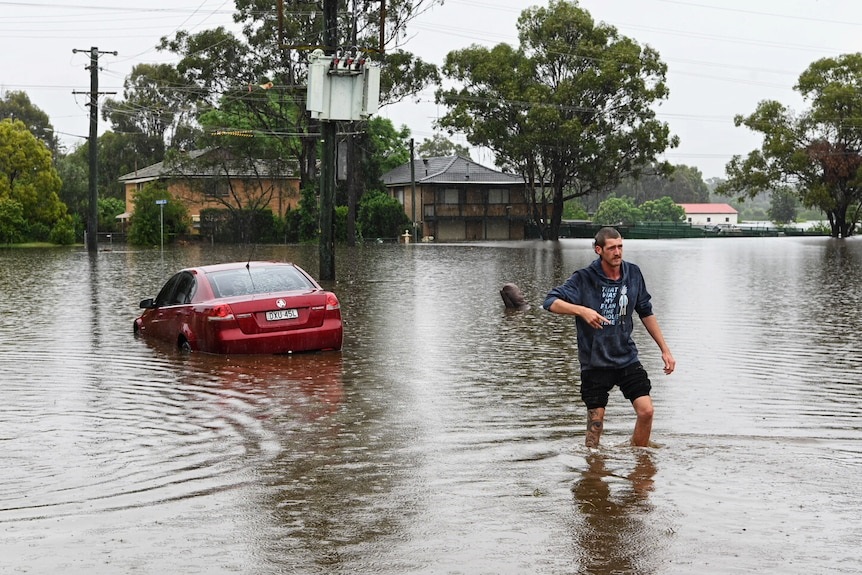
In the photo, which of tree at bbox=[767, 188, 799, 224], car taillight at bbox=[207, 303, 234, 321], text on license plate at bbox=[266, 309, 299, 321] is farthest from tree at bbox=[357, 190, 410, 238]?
tree at bbox=[767, 188, 799, 224]

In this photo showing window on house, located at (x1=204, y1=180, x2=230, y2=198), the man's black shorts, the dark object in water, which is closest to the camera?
the man's black shorts

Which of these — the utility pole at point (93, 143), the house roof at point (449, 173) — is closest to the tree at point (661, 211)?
the house roof at point (449, 173)

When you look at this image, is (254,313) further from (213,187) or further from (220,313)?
(213,187)

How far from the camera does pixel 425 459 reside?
8.54m

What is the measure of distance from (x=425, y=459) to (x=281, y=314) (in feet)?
23.0

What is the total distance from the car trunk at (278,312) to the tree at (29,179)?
63.4 metres

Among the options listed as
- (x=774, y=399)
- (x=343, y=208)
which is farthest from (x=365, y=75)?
(x=343, y=208)

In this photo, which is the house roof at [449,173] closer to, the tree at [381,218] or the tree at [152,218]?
the tree at [381,218]

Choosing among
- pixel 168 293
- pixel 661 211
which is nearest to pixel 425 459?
pixel 168 293

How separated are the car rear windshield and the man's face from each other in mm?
8006

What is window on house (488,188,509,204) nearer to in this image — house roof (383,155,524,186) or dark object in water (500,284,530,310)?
house roof (383,155,524,186)

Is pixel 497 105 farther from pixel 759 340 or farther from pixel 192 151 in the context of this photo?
pixel 759 340

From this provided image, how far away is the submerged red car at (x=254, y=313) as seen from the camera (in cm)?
1513

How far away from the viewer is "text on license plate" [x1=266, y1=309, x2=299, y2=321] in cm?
1522
